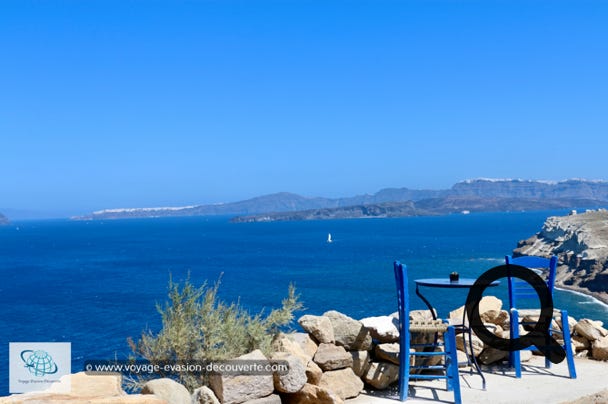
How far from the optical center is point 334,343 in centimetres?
783

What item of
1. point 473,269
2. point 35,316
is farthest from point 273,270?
point 35,316

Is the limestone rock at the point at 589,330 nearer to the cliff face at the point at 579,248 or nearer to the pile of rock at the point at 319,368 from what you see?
the pile of rock at the point at 319,368

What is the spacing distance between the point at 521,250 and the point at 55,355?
87.7m

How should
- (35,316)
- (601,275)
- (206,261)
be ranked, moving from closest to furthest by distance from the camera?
(35,316), (601,275), (206,261)

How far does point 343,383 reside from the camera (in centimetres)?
747

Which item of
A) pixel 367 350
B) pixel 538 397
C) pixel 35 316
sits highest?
pixel 367 350

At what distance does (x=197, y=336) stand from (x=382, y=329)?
93.8 inches

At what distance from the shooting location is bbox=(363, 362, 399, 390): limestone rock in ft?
25.8

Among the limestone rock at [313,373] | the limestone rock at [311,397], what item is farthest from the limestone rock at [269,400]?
the limestone rock at [313,373]

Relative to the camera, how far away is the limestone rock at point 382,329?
25.9 feet

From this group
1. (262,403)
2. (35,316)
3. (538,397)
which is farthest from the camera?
(35,316)

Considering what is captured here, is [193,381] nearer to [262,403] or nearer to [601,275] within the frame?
[262,403]

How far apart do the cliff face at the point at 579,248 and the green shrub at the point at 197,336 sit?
2085 inches

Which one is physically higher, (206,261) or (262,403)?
(262,403)
